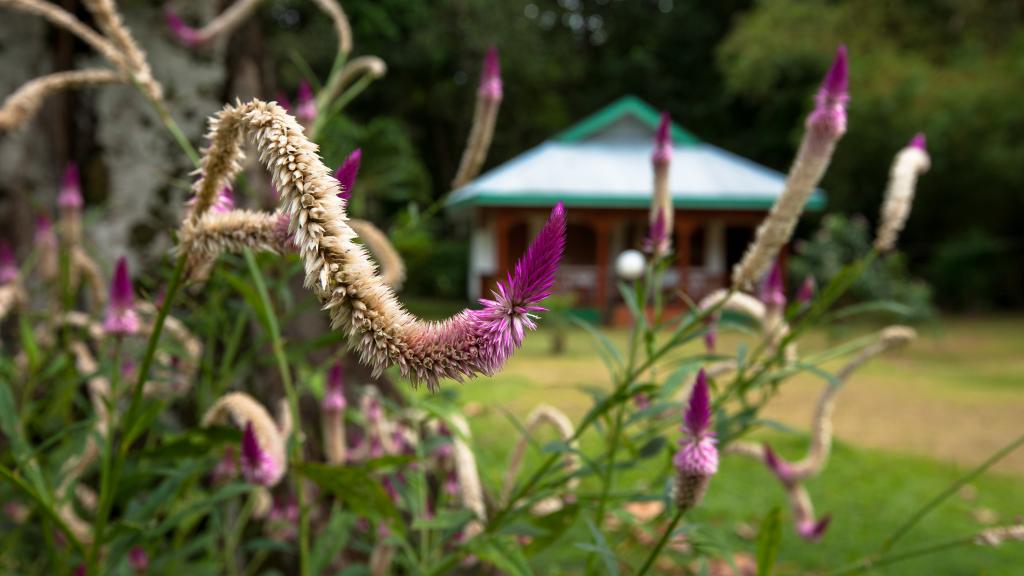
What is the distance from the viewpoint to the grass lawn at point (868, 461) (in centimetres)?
323

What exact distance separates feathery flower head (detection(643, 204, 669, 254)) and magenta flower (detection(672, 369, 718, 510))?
0.62 meters

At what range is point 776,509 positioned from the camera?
3.72 feet

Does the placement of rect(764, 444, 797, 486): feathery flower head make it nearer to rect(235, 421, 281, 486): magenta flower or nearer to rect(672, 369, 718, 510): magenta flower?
rect(672, 369, 718, 510): magenta flower

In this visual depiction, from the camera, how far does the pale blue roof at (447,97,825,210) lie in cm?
1452

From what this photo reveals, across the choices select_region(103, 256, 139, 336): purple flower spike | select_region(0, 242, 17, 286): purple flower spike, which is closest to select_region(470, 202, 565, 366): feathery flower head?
select_region(103, 256, 139, 336): purple flower spike

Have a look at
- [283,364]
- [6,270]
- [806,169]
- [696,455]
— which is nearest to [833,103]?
[806,169]

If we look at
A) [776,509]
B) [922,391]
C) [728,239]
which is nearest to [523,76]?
[728,239]

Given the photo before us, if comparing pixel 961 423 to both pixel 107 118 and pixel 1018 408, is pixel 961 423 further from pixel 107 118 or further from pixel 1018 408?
pixel 107 118

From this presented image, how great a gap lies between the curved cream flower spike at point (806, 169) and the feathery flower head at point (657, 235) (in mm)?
318

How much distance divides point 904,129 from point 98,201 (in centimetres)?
1717

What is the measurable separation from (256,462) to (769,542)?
658 millimetres

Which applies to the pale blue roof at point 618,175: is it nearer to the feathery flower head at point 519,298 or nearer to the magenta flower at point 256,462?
the magenta flower at point 256,462

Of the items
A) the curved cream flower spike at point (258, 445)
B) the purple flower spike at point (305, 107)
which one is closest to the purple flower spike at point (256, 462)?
the curved cream flower spike at point (258, 445)

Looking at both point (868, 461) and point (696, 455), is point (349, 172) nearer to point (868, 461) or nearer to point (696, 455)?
point (696, 455)
